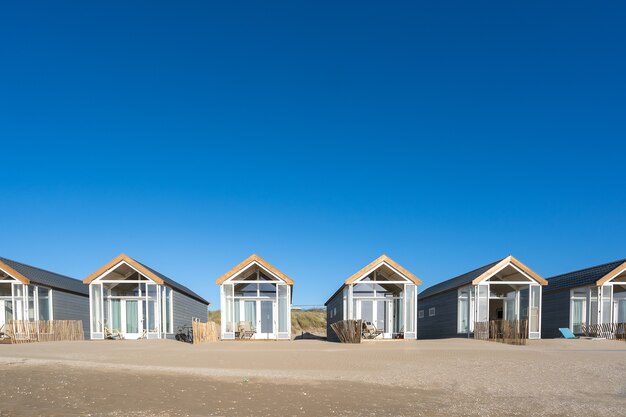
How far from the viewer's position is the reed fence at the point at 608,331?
23453 millimetres

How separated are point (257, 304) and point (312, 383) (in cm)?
1451

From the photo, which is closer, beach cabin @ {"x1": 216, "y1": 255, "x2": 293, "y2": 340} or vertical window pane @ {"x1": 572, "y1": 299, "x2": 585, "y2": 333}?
beach cabin @ {"x1": 216, "y1": 255, "x2": 293, "y2": 340}

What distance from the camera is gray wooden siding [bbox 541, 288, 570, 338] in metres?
26.9

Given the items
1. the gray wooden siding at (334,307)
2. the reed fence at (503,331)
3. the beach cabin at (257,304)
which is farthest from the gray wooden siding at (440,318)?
the beach cabin at (257,304)

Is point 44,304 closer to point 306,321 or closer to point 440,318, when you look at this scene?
point 440,318

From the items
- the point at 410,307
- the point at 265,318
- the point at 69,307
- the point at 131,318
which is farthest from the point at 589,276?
the point at 69,307

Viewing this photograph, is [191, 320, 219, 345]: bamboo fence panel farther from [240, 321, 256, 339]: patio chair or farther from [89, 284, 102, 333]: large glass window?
[89, 284, 102, 333]: large glass window

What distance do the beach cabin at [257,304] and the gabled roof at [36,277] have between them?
1007 centimetres

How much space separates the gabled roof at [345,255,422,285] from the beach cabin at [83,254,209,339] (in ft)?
32.8

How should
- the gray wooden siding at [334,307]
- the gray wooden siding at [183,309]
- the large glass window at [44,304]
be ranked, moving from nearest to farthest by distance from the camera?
the large glass window at [44,304]
the gray wooden siding at [183,309]
the gray wooden siding at [334,307]

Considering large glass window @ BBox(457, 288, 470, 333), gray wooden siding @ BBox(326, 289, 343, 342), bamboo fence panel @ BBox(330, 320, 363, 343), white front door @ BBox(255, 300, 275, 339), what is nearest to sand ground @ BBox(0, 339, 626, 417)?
bamboo fence panel @ BBox(330, 320, 363, 343)

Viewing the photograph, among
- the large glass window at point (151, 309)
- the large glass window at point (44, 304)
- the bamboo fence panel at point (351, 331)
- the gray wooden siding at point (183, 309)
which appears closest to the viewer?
the bamboo fence panel at point (351, 331)

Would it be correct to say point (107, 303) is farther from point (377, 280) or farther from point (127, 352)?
point (377, 280)

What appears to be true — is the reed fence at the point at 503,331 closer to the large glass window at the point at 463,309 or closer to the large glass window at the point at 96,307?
the large glass window at the point at 463,309
